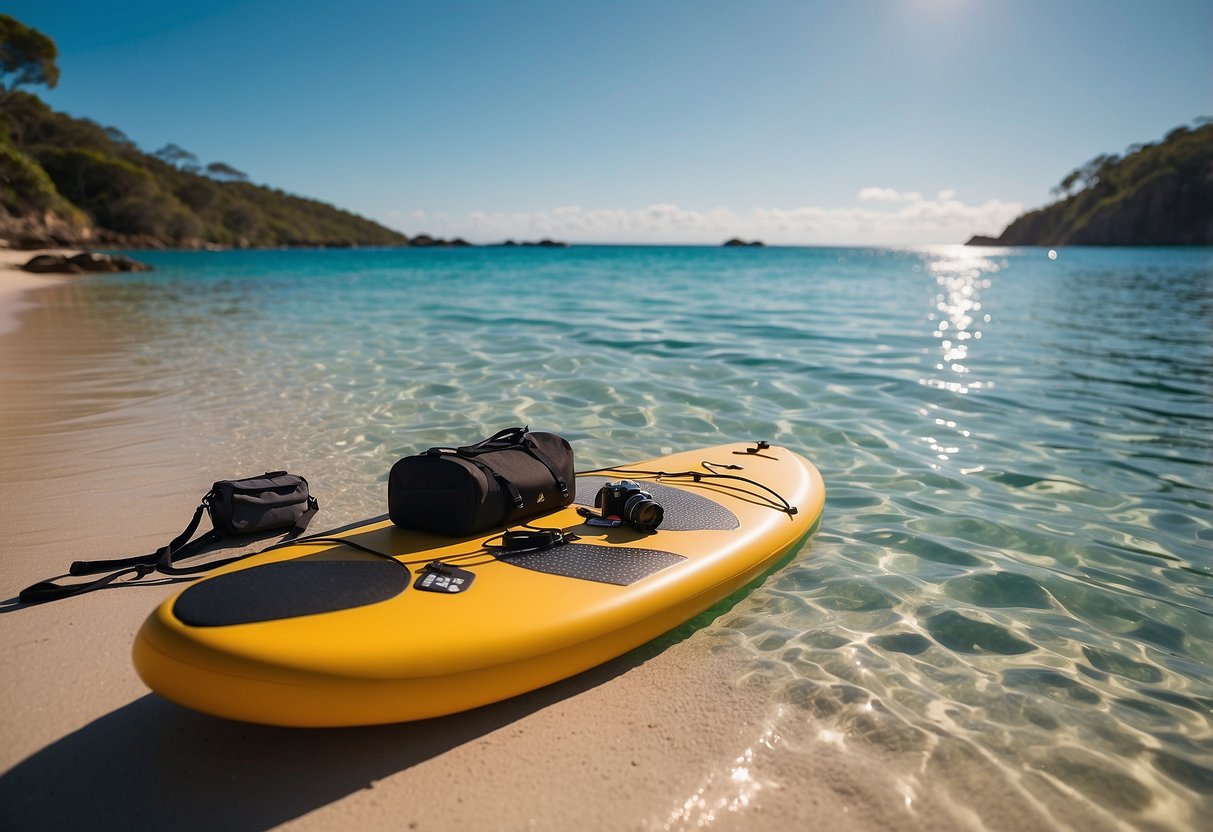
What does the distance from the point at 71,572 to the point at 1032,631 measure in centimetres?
434

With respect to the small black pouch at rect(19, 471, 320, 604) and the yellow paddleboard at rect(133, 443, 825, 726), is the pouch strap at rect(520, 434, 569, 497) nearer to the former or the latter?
the yellow paddleboard at rect(133, 443, 825, 726)

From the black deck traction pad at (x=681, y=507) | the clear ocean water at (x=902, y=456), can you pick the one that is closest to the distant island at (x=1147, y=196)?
the clear ocean water at (x=902, y=456)

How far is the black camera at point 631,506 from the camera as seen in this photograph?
307 centimetres

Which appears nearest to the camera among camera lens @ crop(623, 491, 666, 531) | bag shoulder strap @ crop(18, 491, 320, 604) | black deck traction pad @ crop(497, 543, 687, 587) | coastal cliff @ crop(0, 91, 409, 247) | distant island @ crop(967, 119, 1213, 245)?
black deck traction pad @ crop(497, 543, 687, 587)

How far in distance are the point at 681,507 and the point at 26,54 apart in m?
51.9

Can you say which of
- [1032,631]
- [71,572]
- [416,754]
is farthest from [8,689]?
[1032,631]

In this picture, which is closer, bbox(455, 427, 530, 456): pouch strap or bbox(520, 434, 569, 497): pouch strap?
bbox(455, 427, 530, 456): pouch strap

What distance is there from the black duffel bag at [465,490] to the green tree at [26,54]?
50.1 meters

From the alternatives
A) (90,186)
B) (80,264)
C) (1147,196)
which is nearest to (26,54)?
(90,186)

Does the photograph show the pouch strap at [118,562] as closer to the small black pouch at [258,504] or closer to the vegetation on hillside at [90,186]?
the small black pouch at [258,504]

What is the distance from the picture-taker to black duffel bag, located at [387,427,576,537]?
2814 mm

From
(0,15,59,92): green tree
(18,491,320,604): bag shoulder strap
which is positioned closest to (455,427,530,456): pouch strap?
(18,491,320,604): bag shoulder strap

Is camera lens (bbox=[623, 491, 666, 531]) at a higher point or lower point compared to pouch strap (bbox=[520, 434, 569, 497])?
lower

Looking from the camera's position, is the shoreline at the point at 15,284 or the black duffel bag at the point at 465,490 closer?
the black duffel bag at the point at 465,490
